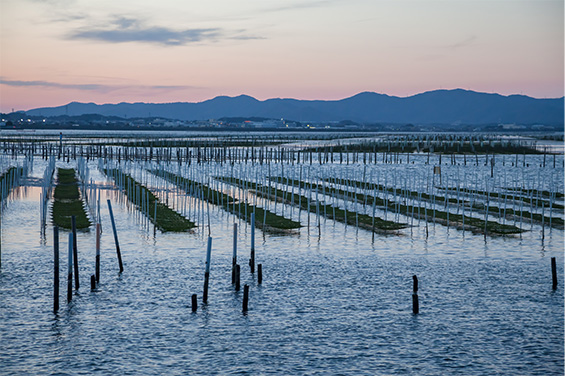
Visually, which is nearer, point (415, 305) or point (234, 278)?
point (415, 305)

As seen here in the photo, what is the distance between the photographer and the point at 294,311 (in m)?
26.1

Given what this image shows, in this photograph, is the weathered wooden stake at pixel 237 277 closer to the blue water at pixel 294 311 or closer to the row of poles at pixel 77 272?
the row of poles at pixel 77 272

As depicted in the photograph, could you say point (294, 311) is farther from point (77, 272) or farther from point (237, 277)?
point (77, 272)

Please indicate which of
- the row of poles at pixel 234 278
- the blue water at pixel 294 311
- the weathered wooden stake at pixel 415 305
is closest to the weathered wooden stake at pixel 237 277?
the row of poles at pixel 234 278

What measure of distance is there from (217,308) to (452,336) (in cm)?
871

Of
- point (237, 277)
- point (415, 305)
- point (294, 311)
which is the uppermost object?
point (237, 277)

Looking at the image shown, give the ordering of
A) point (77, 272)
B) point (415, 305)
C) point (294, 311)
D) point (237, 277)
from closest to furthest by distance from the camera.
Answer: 1. point (415, 305)
2. point (294, 311)
3. point (237, 277)
4. point (77, 272)

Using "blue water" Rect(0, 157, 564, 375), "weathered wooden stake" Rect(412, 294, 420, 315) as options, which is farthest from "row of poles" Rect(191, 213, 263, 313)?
"weathered wooden stake" Rect(412, 294, 420, 315)

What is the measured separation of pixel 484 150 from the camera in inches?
5527

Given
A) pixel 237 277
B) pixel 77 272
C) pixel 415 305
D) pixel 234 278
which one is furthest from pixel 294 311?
pixel 77 272

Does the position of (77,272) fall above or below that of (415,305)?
above


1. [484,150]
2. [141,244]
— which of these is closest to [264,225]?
[141,244]

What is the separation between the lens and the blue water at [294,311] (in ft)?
69.2

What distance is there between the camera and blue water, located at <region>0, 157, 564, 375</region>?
2109 centimetres
